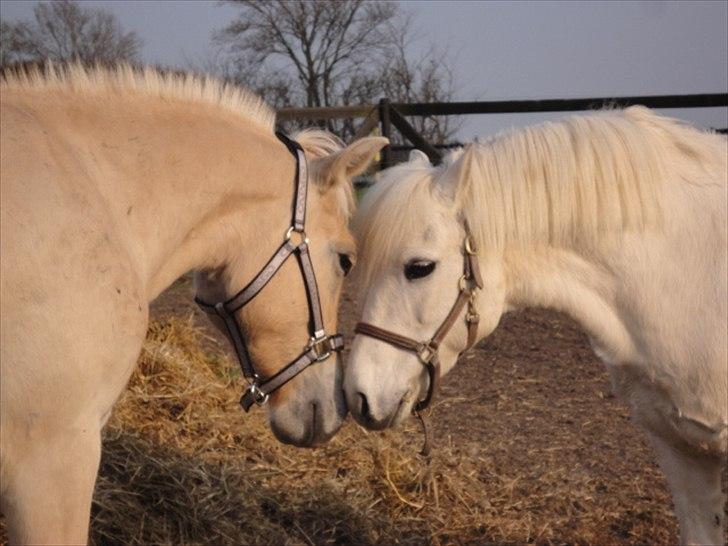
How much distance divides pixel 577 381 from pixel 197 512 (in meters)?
3.33

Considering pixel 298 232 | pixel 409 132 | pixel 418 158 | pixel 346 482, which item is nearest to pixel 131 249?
pixel 298 232

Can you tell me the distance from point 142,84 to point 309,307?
86 cm

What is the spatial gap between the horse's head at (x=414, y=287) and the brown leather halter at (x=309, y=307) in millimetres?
200

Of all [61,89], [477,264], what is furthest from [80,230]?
[477,264]

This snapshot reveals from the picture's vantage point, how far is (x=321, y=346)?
301cm

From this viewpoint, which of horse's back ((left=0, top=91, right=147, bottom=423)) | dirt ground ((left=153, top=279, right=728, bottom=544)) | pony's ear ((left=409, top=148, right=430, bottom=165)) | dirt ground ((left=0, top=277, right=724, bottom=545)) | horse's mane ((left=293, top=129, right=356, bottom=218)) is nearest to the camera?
horse's back ((left=0, top=91, right=147, bottom=423))

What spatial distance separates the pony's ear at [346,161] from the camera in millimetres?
3000

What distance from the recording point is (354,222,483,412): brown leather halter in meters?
3.18

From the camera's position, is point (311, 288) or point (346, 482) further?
point (346, 482)

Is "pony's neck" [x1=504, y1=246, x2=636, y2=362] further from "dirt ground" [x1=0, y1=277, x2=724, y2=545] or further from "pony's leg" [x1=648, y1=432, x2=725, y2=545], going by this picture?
"dirt ground" [x1=0, y1=277, x2=724, y2=545]

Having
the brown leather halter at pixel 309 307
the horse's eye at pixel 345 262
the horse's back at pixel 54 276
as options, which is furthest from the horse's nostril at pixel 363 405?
the horse's back at pixel 54 276

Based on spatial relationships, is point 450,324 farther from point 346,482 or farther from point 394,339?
point 346,482

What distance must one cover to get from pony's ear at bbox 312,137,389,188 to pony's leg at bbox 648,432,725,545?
1392 millimetres

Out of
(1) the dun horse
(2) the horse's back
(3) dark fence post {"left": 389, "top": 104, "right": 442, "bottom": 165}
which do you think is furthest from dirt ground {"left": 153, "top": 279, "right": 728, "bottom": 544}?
(3) dark fence post {"left": 389, "top": 104, "right": 442, "bottom": 165}
